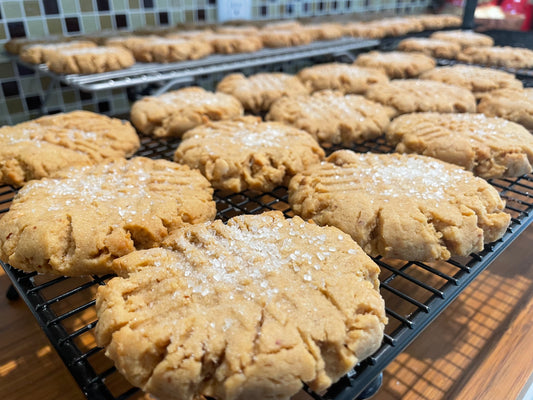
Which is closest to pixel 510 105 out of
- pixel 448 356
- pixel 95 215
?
pixel 448 356

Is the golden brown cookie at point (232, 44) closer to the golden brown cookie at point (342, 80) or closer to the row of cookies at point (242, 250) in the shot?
the golden brown cookie at point (342, 80)

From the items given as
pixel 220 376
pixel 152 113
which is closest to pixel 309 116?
pixel 152 113

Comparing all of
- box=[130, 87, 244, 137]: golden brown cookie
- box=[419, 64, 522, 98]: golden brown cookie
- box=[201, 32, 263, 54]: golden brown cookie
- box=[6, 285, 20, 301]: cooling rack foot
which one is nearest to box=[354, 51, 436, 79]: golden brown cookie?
box=[419, 64, 522, 98]: golden brown cookie

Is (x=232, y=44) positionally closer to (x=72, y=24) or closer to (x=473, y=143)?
(x=72, y=24)

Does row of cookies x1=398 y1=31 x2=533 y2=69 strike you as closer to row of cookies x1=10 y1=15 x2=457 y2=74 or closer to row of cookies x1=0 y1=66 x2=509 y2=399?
row of cookies x1=10 y1=15 x2=457 y2=74

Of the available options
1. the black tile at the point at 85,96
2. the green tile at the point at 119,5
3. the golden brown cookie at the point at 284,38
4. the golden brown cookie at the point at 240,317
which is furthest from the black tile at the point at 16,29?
the golden brown cookie at the point at 240,317

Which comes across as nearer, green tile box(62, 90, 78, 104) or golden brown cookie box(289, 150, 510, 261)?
golden brown cookie box(289, 150, 510, 261)
